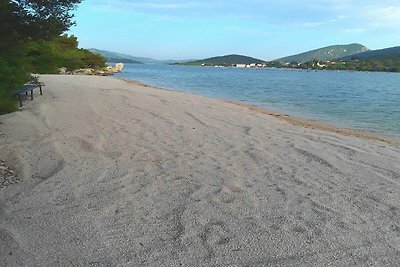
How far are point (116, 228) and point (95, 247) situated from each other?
18.4 inches

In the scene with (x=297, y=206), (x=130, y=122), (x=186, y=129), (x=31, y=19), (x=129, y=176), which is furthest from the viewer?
(x=130, y=122)

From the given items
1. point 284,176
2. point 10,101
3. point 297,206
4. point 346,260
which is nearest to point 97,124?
point 10,101

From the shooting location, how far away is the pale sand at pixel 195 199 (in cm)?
387

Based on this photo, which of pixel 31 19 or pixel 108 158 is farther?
pixel 31 19

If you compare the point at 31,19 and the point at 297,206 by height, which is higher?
the point at 31,19

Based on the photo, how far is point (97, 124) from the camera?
1087 cm

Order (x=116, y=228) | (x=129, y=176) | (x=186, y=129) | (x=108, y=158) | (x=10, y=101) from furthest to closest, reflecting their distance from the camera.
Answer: (x=10, y=101), (x=186, y=129), (x=108, y=158), (x=129, y=176), (x=116, y=228)

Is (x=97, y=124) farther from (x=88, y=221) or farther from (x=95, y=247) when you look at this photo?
(x=95, y=247)

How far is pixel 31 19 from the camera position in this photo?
8.38 metres

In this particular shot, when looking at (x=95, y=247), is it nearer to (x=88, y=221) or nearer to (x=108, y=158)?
(x=88, y=221)

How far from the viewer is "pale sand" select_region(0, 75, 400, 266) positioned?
3.87 m

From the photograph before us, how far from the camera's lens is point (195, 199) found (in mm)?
5285

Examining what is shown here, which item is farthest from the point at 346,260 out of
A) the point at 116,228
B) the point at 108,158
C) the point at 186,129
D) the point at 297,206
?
the point at 186,129

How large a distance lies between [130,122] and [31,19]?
403 cm
